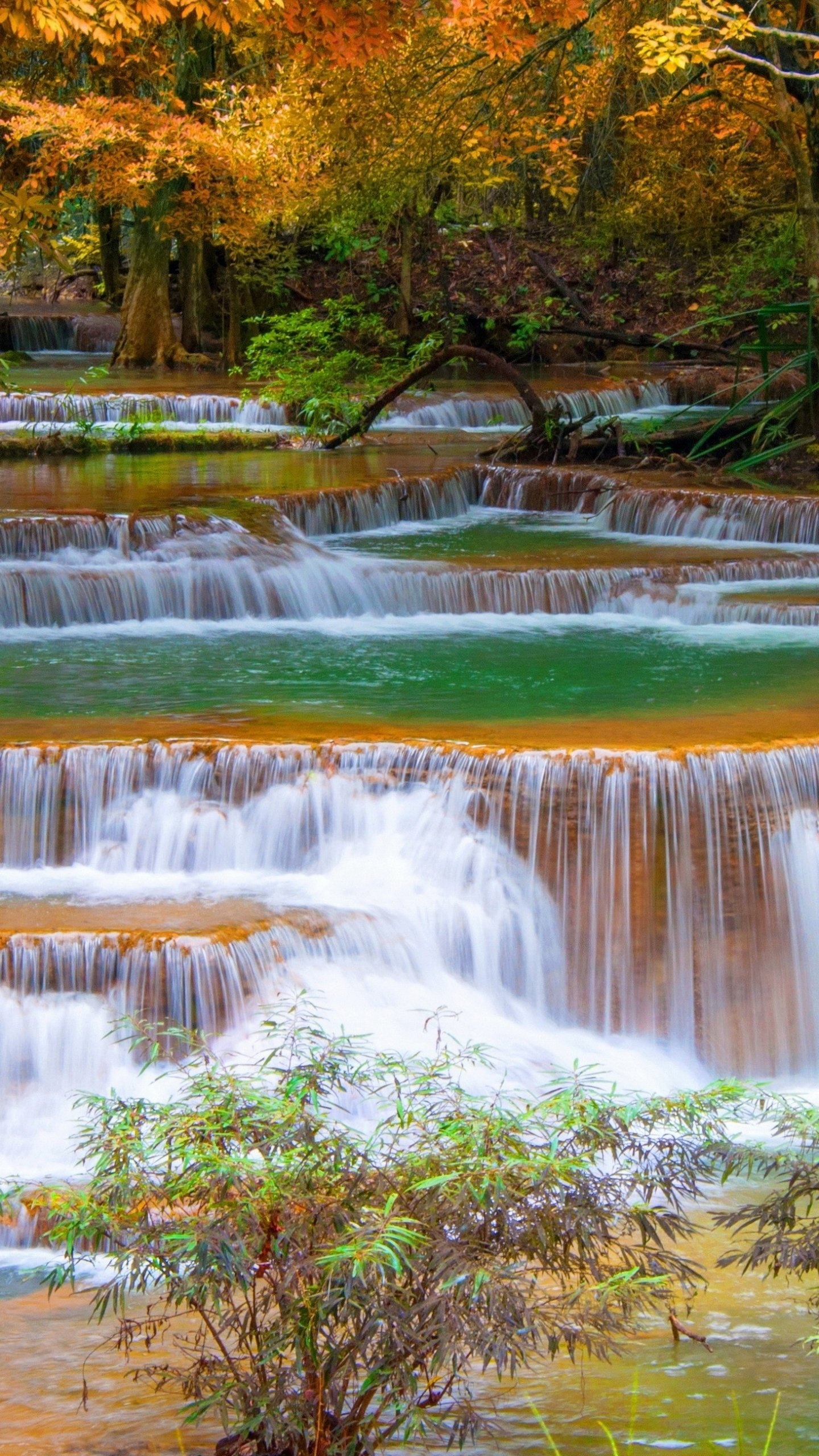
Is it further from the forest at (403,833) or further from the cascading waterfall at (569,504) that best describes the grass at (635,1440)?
the cascading waterfall at (569,504)

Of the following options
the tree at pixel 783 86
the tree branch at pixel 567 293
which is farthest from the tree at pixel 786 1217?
the tree branch at pixel 567 293

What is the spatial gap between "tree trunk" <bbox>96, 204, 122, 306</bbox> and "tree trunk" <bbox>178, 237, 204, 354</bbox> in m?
4.62

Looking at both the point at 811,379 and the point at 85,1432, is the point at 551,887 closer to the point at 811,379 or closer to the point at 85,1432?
the point at 85,1432

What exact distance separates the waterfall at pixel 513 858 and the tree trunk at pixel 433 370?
876cm

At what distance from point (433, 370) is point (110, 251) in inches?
723

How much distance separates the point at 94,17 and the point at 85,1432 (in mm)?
6100

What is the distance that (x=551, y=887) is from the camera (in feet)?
27.1

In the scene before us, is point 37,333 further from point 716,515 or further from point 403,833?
point 403,833

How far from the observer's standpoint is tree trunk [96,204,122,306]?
3322 centimetres

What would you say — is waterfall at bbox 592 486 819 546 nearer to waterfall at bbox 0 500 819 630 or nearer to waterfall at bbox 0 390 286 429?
waterfall at bbox 0 500 819 630

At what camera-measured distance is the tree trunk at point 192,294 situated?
28.6m

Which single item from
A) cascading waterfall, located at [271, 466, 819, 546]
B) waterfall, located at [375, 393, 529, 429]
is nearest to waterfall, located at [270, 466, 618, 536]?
cascading waterfall, located at [271, 466, 819, 546]

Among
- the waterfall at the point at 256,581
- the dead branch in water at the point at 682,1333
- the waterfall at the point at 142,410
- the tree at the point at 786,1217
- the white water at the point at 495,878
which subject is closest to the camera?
the tree at the point at 786,1217

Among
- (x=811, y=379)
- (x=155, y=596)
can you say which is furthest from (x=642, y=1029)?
(x=811, y=379)
